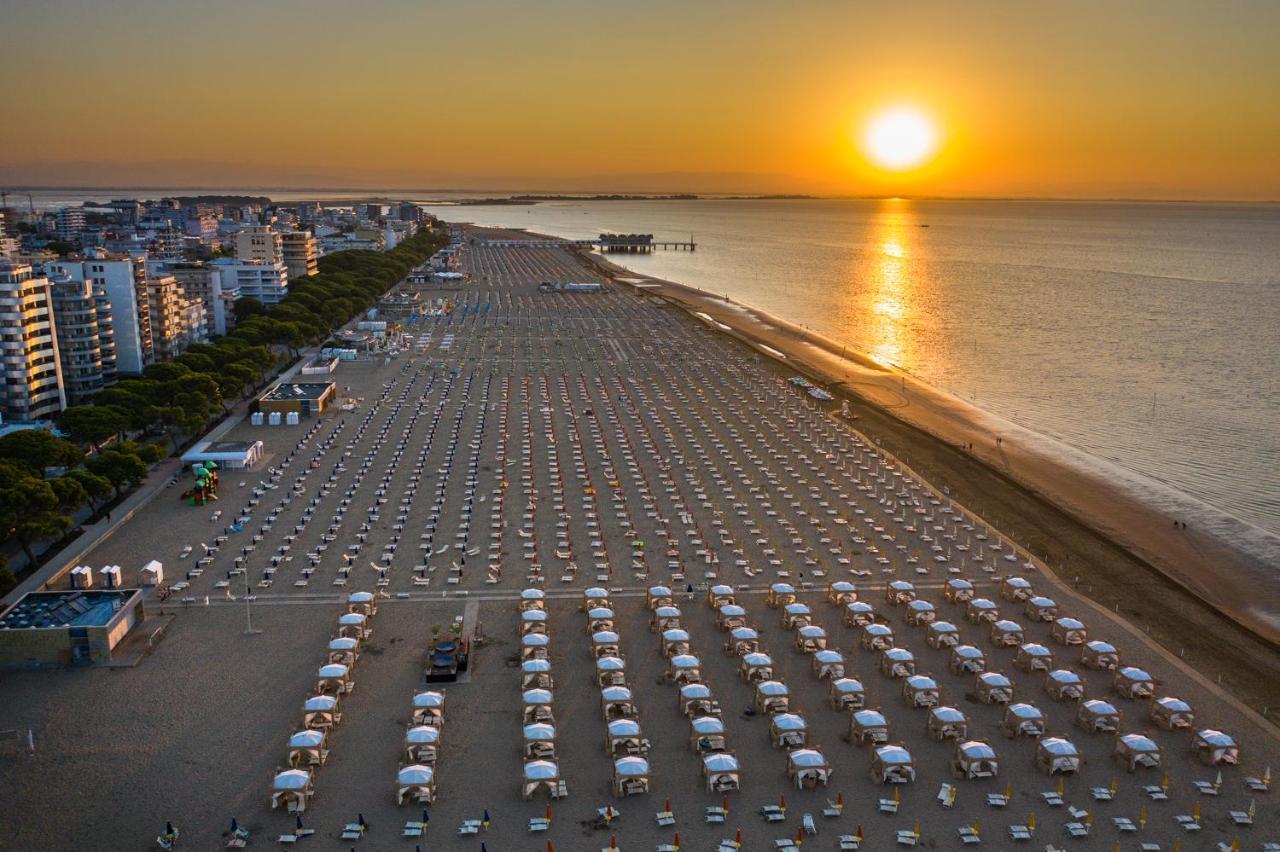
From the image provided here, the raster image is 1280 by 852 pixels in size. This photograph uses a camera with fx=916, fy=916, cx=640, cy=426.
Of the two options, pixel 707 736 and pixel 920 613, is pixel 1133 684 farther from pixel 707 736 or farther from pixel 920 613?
pixel 707 736

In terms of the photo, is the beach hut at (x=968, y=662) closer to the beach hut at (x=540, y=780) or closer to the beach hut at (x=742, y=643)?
the beach hut at (x=742, y=643)

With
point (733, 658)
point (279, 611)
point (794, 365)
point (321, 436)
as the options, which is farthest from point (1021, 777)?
point (794, 365)

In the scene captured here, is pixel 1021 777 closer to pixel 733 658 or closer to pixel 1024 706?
pixel 1024 706

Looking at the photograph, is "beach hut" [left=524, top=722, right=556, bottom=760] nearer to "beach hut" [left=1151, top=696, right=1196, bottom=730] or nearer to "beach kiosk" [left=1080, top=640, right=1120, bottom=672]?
"beach hut" [left=1151, top=696, right=1196, bottom=730]

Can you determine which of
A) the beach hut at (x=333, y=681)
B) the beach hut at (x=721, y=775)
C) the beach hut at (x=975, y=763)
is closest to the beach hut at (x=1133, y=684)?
the beach hut at (x=975, y=763)

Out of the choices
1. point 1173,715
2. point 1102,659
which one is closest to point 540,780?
point 1173,715
